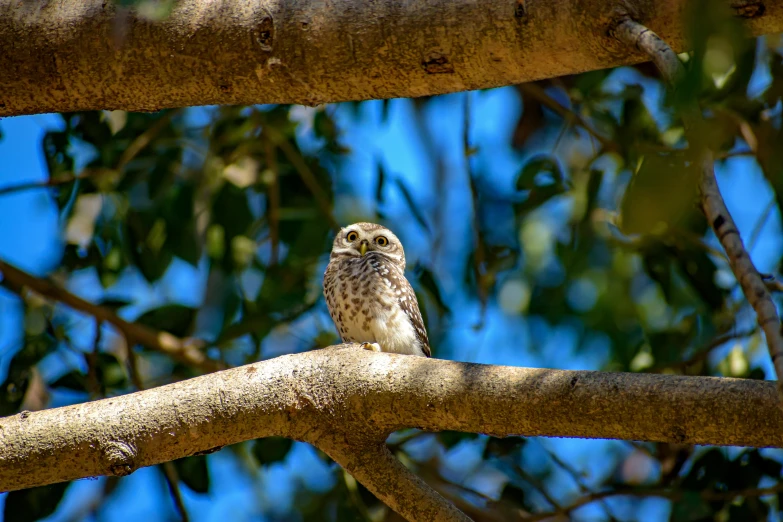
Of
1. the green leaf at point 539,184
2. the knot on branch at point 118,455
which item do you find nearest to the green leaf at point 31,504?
the knot on branch at point 118,455

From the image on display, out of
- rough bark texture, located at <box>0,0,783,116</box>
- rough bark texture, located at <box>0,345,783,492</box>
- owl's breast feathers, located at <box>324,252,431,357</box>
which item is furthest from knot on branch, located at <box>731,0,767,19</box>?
owl's breast feathers, located at <box>324,252,431,357</box>

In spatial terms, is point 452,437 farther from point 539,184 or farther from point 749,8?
point 749,8

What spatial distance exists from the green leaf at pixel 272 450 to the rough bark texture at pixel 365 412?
1.73 m

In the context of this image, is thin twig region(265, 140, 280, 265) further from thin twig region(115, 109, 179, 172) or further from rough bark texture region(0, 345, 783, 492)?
rough bark texture region(0, 345, 783, 492)

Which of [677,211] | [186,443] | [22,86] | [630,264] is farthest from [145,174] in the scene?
[677,211]

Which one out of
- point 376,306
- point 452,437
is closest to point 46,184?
point 376,306

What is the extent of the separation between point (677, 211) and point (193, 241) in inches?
147

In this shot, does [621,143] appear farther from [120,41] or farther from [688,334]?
[120,41]

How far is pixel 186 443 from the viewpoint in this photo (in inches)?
91.3

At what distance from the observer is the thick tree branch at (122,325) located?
406cm

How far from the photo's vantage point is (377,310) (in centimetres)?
420

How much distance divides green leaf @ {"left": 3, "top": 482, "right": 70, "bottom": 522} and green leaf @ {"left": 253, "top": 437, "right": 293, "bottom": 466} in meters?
0.99

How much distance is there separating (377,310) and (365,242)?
29.6 inches

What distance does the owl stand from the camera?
4203 millimetres
